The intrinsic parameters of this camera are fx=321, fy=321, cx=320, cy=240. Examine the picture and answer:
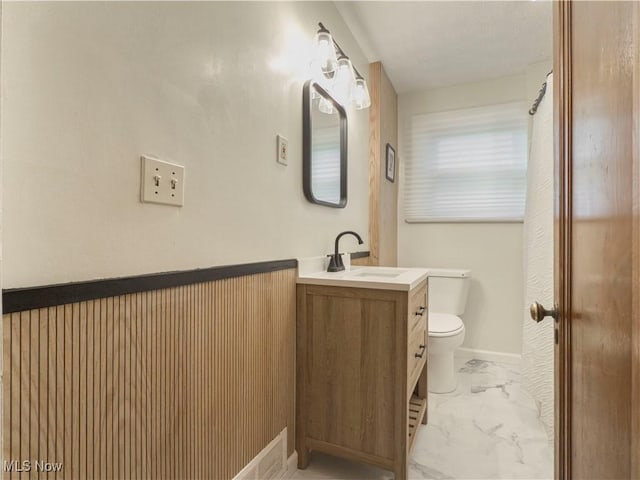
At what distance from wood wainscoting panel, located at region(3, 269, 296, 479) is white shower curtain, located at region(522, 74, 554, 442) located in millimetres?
1431

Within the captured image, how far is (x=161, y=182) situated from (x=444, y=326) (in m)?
1.84

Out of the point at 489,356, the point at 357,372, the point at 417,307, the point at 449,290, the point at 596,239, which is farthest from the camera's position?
the point at 489,356

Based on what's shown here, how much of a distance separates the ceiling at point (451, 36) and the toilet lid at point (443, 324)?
1.86 metres

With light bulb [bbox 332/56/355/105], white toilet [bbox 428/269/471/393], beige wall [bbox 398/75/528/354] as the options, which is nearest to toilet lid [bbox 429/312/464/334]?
white toilet [bbox 428/269/471/393]

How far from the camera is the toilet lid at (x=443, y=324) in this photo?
6.44ft

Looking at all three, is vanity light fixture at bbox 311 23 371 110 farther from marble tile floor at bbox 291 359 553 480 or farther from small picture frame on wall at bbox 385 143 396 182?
marble tile floor at bbox 291 359 553 480

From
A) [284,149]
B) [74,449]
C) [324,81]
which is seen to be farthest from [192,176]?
[324,81]

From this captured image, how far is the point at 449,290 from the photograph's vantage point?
2.46m

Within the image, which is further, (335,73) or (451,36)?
(451,36)

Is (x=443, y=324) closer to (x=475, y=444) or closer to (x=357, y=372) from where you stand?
(x=475, y=444)

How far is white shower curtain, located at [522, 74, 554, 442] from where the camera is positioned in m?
1.69

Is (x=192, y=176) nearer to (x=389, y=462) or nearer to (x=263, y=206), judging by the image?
(x=263, y=206)

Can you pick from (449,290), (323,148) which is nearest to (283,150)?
(323,148)

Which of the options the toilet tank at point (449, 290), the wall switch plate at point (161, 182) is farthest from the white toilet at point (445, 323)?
the wall switch plate at point (161, 182)
